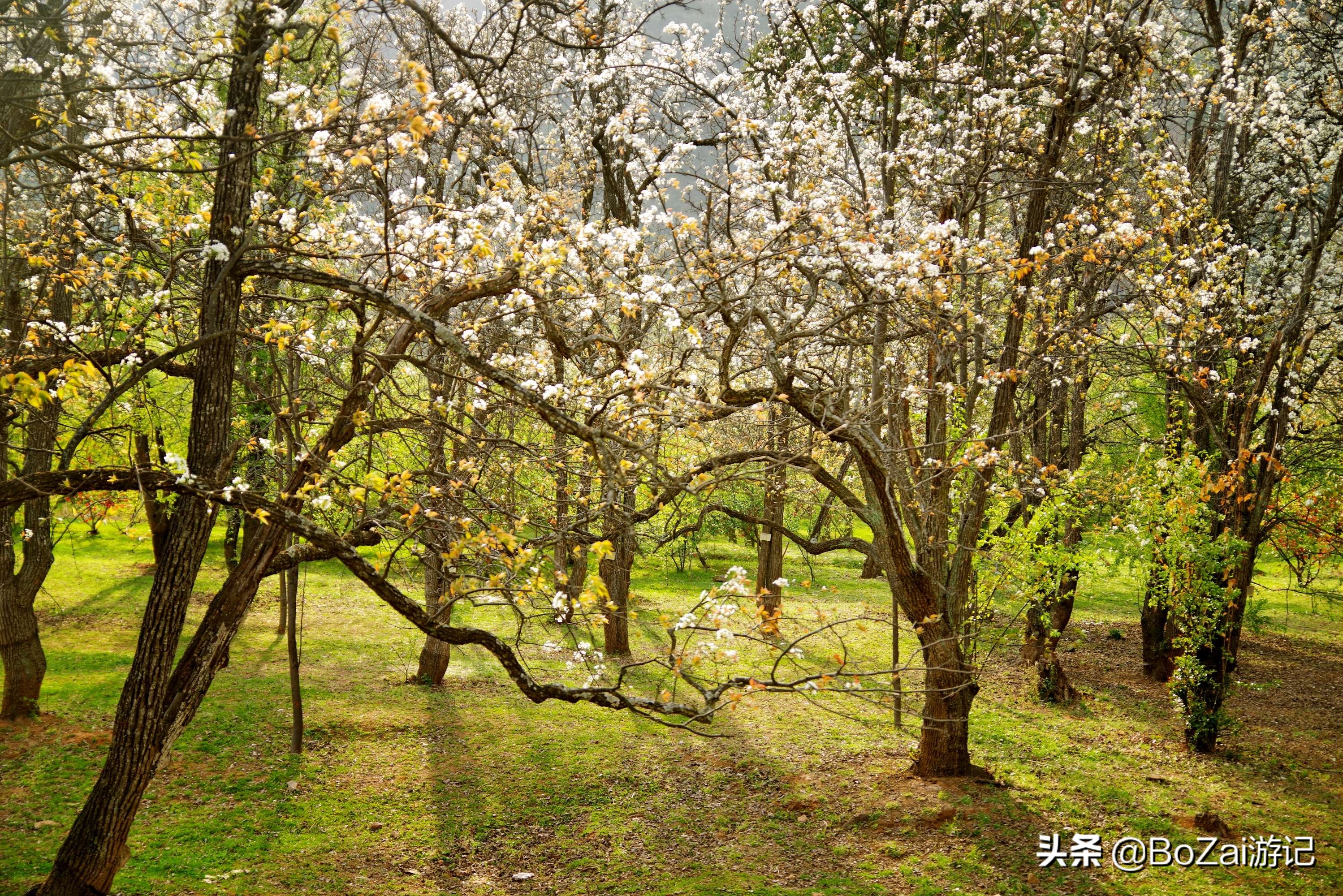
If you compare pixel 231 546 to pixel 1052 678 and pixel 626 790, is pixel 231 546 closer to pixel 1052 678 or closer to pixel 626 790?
pixel 626 790

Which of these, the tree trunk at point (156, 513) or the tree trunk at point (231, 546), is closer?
the tree trunk at point (156, 513)

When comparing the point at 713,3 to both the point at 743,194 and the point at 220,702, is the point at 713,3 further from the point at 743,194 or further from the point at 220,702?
the point at 220,702

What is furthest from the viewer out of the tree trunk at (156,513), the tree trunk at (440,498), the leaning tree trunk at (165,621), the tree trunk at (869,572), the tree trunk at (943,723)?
the tree trunk at (869,572)

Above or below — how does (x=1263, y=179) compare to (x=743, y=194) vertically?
above

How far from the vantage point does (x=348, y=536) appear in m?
6.23

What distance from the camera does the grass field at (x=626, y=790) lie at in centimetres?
831

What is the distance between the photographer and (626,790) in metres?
10.8

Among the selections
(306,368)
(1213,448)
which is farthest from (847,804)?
(1213,448)

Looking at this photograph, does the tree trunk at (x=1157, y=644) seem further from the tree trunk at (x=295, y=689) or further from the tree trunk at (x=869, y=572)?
the tree trunk at (x=295, y=689)

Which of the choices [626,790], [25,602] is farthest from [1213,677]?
[25,602]

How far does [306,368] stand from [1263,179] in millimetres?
14845

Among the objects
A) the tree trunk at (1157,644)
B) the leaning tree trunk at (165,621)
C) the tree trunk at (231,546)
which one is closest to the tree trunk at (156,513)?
the tree trunk at (231,546)

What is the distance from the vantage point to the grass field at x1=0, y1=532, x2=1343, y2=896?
8.31 metres

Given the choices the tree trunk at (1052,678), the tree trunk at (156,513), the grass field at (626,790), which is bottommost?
the grass field at (626,790)
